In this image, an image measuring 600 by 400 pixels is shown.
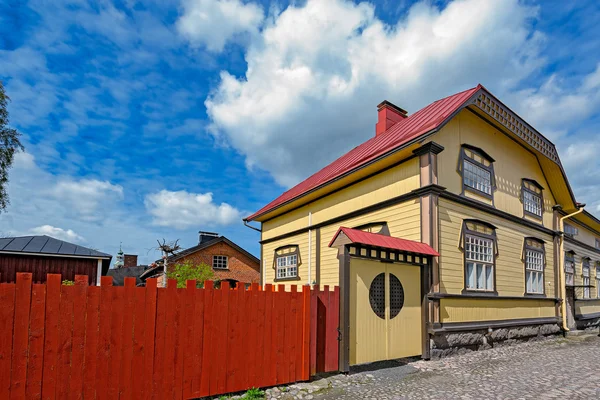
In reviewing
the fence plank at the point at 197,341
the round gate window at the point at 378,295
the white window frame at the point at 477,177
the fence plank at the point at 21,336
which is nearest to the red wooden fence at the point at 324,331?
the round gate window at the point at 378,295

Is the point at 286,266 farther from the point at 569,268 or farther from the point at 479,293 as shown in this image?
the point at 569,268

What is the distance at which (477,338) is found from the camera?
408 inches

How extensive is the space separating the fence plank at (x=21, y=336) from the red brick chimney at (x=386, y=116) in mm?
13555

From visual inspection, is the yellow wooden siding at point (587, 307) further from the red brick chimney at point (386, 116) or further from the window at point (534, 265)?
the red brick chimney at point (386, 116)

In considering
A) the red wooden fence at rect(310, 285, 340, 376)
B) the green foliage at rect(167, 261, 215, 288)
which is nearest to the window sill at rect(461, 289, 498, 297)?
the red wooden fence at rect(310, 285, 340, 376)

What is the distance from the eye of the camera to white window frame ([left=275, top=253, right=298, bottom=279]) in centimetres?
1603

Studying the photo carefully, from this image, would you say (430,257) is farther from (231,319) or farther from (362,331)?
(231,319)

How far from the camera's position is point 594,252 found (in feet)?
66.8

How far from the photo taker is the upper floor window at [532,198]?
13734 mm

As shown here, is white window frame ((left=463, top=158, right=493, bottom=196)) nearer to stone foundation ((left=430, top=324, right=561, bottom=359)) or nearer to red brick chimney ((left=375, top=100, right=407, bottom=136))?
stone foundation ((left=430, top=324, right=561, bottom=359))

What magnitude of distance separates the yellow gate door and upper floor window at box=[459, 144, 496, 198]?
11.8ft

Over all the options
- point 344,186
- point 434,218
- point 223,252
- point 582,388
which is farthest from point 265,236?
point 582,388

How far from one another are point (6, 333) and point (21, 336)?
151 mm

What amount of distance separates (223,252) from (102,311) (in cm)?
2282
